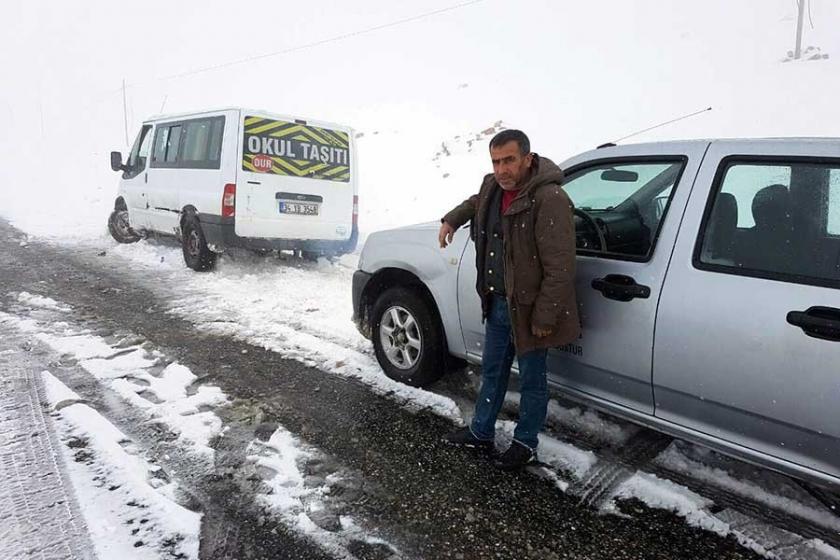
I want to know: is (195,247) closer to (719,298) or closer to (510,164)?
(510,164)

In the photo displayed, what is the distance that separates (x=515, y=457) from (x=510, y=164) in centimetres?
152

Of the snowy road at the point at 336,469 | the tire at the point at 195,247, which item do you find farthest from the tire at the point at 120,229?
the snowy road at the point at 336,469

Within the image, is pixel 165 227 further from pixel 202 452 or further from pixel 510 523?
pixel 510 523

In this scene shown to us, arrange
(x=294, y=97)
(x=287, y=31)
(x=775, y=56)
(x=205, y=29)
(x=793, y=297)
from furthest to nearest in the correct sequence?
(x=205, y=29) < (x=287, y=31) < (x=294, y=97) < (x=775, y=56) < (x=793, y=297)

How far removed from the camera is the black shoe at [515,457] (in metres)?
2.87

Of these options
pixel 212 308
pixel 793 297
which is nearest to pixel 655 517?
pixel 793 297

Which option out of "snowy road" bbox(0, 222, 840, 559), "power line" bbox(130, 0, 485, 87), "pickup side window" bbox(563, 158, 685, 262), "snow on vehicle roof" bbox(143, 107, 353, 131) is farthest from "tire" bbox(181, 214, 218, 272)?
"power line" bbox(130, 0, 485, 87)

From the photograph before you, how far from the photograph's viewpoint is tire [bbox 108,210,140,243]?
977 cm

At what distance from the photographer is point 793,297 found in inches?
84.0

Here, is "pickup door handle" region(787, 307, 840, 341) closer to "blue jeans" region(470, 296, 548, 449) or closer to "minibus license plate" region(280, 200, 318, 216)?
"blue jeans" region(470, 296, 548, 449)

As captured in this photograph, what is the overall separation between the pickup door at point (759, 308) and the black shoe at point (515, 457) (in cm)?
73

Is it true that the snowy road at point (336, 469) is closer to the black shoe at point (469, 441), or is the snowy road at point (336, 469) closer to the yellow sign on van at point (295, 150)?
the black shoe at point (469, 441)

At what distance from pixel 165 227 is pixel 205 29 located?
70.0m

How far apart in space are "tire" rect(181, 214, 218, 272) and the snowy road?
102 inches
